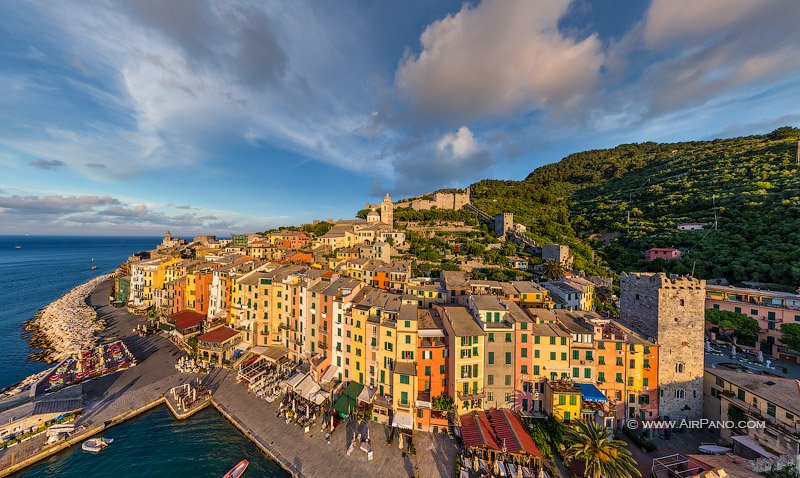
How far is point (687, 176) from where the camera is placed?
100 m

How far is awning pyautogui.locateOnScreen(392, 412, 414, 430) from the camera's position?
27.2 metres

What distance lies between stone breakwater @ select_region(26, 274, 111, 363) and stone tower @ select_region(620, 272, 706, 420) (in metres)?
84.5

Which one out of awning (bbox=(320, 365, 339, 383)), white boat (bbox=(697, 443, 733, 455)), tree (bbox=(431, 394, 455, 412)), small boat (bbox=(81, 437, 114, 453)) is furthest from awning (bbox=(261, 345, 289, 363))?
white boat (bbox=(697, 443, 733, 455))

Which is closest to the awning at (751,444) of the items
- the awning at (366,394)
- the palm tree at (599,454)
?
the palm tree at (599,454)

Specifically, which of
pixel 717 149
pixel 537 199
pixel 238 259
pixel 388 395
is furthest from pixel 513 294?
pixel 717 149

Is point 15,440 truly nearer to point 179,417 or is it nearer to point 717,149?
point 179,417

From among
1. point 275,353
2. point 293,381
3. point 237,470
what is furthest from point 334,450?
point 275,353

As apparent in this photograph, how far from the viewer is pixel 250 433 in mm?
29328

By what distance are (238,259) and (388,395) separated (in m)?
48.6

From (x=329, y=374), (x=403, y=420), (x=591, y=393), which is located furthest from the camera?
(x=329, y=374)

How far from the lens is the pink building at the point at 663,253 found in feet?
208

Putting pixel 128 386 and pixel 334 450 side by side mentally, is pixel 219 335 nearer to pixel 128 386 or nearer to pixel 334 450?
pixel 128 386

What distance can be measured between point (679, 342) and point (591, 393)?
12.9 m

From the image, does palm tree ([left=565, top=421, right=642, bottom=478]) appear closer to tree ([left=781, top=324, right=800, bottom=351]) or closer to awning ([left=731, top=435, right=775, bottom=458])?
awning ([left=731, top=435, right=775, bottom=458])
